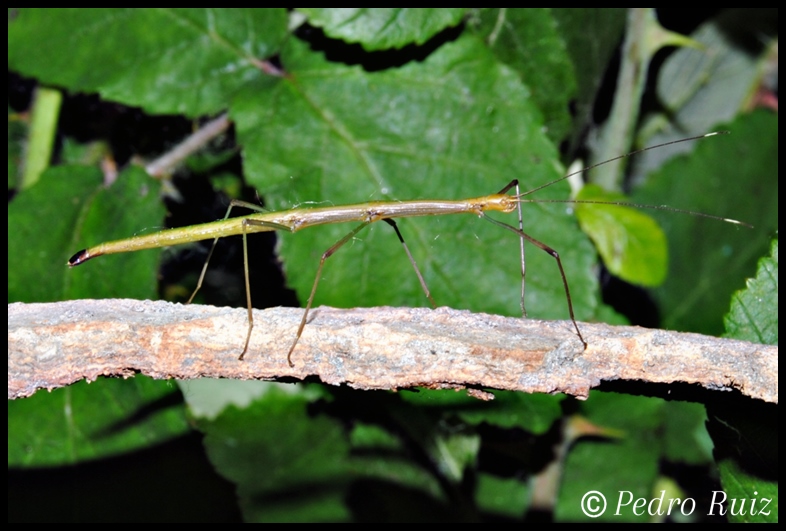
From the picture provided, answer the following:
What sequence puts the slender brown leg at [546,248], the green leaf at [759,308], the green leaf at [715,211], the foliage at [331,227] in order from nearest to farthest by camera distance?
1. the green leaf at [759,308]
2. the slender brown leg at [546,248]
3. the foliage at [331,227]
4. the green leaf at [715,211]

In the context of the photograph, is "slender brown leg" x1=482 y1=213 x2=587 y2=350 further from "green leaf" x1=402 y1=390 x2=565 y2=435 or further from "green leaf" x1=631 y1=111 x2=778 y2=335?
"green leaf" x1=631 y1=111 x2=778 y2=335

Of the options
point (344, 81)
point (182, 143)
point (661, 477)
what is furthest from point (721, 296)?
point (182, 143)

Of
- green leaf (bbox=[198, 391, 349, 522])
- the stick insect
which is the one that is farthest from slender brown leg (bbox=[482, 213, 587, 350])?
green leaf (bbox=[198, 391, 349, 522])

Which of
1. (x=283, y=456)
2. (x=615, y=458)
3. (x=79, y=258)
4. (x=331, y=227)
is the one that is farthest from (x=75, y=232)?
(x=615, y=458)

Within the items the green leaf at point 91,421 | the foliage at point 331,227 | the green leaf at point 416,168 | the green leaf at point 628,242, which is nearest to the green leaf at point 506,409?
the foliage at point 331,227

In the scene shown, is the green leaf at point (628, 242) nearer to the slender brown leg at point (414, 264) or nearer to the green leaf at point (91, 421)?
the slender brown leg at point (414, 264)

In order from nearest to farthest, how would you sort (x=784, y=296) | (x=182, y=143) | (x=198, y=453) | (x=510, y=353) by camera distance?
(x=510, y=353)
(x=784, y=296)
(x=198, y=453)
(x=182, y=143)

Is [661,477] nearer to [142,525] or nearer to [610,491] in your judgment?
[610,491]
